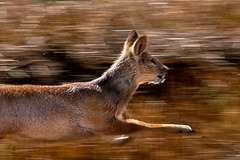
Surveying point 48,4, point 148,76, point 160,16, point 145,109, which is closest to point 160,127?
point 148,76

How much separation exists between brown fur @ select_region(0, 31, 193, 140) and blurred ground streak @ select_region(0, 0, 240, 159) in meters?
0.85

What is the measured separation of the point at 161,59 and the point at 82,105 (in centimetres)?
196

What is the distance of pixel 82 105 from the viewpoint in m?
6.50

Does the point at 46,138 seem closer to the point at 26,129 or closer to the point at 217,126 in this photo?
the point at 26,129

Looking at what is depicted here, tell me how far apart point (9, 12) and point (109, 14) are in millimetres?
1738

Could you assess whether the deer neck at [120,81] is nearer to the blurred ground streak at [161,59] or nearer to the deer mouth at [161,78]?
the deer mouth at [161,78]

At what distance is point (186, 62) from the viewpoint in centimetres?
804

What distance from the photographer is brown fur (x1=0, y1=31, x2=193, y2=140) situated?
6223mm

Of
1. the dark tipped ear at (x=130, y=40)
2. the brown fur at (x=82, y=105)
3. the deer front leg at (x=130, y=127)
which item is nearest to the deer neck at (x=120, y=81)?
the brown fur at (x=82, y=105)

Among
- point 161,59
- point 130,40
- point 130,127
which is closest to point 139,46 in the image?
point 130,40

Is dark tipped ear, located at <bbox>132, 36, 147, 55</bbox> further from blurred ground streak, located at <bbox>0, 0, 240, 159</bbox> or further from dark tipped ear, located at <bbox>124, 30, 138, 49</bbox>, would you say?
blurred ground streak, located at <bbox>0, 0, 240, 159</bbox>

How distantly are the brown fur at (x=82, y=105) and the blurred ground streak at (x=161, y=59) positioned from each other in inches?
33.5

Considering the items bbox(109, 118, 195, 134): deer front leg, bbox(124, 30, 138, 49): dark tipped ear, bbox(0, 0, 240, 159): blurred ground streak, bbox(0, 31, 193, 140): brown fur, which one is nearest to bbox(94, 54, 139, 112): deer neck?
bbox(0, 31, 193, 140): brown fur

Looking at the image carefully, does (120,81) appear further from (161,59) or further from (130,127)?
(161,59)
